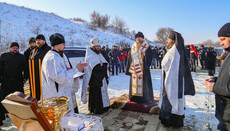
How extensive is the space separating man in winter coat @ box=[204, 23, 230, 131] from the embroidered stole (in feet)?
9.40

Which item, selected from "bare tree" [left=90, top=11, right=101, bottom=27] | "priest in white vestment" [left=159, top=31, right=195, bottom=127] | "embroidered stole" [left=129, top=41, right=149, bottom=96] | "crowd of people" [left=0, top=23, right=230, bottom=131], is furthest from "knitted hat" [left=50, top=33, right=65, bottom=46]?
"bare tree" [left=90, top=11, right=101, bottom=27]

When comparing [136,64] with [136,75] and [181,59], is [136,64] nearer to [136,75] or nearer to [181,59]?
[136,75]

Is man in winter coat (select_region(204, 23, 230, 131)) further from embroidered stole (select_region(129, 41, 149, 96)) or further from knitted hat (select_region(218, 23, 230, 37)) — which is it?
embroidered stole (select_region(129, 41, 149, 96))

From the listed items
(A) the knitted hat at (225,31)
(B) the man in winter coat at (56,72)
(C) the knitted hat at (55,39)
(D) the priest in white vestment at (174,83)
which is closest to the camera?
(A) the knitted hat at (225,31)

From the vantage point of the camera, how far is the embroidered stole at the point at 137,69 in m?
4.63

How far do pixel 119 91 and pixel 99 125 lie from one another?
5307 mm

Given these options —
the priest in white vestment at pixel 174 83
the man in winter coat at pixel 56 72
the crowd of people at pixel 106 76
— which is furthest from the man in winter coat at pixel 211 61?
the man in winter coat at pixel 56 72

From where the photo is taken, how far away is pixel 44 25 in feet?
97.0

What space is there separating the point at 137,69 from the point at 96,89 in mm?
1455

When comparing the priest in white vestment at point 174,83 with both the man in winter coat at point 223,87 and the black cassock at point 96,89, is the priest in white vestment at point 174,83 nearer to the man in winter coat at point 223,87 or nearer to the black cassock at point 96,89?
the man in winter coat at point 223,87

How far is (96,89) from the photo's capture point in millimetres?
4254

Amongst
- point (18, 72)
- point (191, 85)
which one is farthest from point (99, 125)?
point (18, 72)

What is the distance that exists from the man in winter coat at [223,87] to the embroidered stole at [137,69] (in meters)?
2.86

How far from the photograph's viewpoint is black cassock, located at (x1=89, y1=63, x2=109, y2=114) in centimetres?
415
